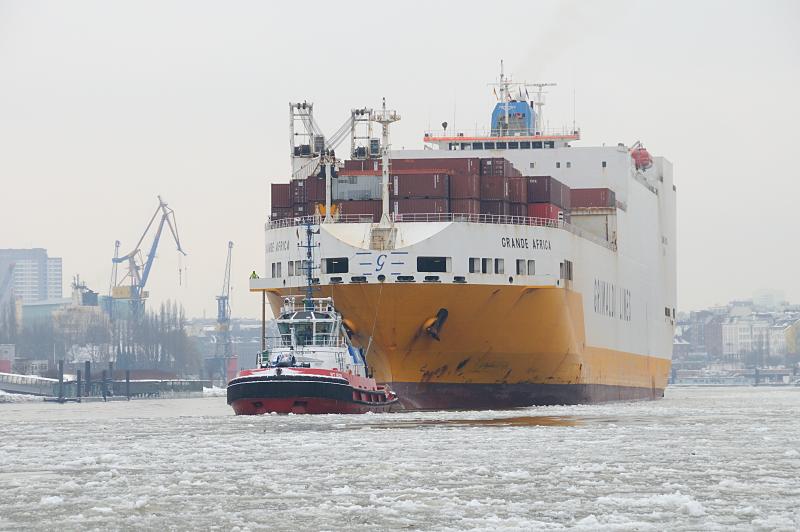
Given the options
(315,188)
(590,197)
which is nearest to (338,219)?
(315,188)

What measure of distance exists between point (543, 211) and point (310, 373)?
14.1m

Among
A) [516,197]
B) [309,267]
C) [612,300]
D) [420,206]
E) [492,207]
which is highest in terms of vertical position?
[516,197]

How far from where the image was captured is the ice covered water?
24984 mm

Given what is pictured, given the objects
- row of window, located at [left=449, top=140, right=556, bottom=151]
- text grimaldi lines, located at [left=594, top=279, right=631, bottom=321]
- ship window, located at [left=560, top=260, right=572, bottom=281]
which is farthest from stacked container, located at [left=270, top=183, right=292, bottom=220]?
row of window, located at [left=449, top=140, right=556, bottom=151]

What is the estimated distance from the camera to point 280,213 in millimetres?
62062

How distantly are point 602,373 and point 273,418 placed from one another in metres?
24.4

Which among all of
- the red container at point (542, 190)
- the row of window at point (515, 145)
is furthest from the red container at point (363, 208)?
the row of window at point (515, 145)

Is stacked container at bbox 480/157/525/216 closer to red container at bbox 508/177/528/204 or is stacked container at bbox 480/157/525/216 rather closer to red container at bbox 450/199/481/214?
red container at bbox 508/177/528/204

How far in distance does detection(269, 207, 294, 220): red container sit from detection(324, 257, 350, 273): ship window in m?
5.27

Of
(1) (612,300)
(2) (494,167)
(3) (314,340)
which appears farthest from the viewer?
(1) (612,300)

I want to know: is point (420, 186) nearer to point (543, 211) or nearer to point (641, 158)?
point (543, 211)

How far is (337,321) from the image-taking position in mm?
54406

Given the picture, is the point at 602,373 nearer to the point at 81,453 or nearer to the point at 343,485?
the point at 81,453

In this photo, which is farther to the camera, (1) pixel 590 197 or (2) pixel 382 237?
(1) pixel 590 197
